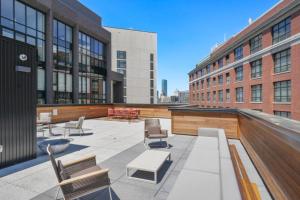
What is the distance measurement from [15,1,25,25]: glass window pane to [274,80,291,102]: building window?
29769 millimetres

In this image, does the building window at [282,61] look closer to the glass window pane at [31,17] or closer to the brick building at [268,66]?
the brick building at [268,66]

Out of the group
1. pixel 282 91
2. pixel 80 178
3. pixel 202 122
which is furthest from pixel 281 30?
pixel 80 178

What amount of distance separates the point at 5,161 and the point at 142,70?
151ft

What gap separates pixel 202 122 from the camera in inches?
365

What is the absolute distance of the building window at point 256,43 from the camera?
2623 cm

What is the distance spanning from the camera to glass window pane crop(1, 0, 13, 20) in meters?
14.8

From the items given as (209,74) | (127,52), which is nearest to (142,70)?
(127,52)

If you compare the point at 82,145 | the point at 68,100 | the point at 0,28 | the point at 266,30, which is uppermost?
the point at 266,30

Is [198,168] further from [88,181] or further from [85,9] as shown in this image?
[85,9]

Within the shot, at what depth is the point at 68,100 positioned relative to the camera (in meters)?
21.2

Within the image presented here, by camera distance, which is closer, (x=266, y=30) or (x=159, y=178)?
(x=159, y=178)

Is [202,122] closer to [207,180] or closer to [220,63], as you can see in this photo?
[207,180]

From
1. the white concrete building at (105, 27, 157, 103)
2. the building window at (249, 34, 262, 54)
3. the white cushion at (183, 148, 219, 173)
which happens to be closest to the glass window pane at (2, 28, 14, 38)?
the white cushion at (183, 148, 219, 173)

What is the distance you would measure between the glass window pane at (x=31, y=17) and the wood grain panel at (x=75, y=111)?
9.48 m
